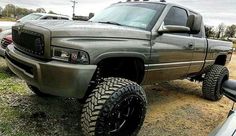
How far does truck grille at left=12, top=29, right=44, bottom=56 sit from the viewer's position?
343 cm

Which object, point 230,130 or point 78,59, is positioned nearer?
point 230,130

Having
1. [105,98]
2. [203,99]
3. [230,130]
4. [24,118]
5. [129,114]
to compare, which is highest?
[230,130]

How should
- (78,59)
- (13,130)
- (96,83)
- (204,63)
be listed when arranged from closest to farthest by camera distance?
(78,59) → (96,83) → (13,130) → (204,63)

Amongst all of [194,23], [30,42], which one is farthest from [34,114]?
[194,23]

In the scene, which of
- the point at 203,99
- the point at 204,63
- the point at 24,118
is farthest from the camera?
the point at 203,99

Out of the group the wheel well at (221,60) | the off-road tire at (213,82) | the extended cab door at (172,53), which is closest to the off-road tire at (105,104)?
the extended cab door at (172,53)

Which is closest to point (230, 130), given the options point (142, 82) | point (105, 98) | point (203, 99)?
point (105, 98)

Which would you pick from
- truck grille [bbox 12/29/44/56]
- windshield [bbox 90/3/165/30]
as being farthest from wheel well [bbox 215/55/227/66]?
truck grille [bbox 12/29/44/56]

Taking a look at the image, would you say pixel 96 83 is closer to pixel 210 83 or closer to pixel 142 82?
pixel 142 82

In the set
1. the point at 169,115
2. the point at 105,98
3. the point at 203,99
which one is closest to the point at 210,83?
the point at 203,99

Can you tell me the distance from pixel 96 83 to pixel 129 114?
0.55m

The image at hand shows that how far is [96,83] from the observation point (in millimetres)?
3621

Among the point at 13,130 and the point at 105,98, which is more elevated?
the point at 105,98

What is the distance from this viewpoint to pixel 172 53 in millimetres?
4812
